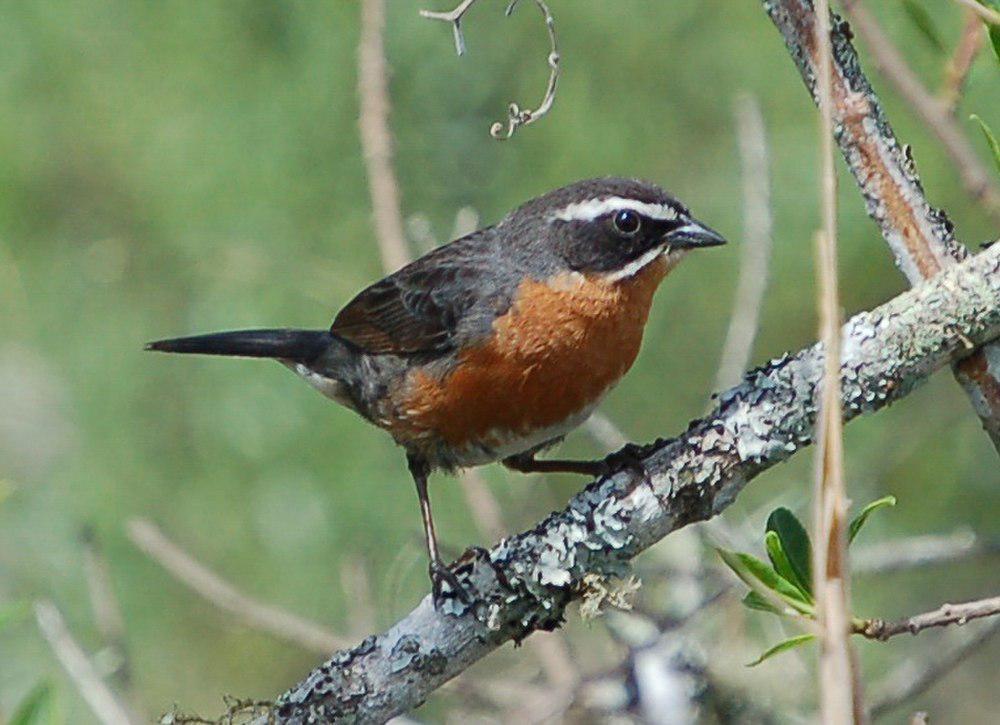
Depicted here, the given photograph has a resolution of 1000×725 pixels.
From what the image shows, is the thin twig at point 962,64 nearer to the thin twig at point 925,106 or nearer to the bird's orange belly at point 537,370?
the thin twig at point 925,106

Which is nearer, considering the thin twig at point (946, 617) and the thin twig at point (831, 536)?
the thin twig at point (831, 536)

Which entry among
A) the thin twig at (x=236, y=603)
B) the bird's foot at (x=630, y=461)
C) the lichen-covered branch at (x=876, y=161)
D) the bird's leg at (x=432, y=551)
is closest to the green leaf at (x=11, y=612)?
the bird's leg at (x=432, y=551)

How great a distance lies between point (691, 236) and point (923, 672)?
1.45m

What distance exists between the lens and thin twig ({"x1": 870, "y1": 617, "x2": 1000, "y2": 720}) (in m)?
3.98

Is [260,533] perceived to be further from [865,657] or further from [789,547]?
[789,547]

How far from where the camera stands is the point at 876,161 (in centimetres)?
308

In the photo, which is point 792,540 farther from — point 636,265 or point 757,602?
point 636,265

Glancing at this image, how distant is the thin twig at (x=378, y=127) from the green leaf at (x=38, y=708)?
174cm

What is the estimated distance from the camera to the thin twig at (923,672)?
398cm

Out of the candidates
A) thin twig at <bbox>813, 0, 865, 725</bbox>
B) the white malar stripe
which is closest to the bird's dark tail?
the white malar stripe

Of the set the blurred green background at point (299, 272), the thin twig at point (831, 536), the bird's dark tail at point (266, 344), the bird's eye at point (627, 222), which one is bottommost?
the thin twig at point (831, 536)

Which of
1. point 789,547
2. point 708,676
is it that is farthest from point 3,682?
point 789,547

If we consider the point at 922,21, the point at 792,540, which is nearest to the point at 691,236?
the point at 922,21

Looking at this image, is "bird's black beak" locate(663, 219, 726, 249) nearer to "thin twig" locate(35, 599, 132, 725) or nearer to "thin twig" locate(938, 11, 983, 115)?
"thin twig" locate(938, 11, 983, 115)
